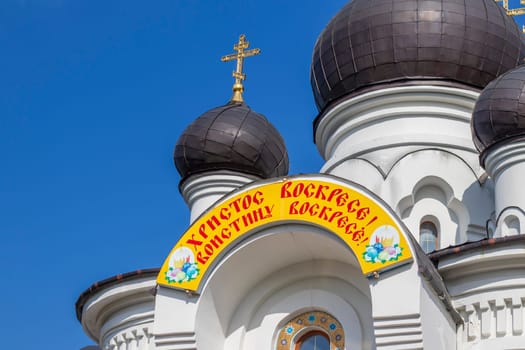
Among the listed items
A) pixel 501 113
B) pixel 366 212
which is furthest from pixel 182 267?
pixel 501 113

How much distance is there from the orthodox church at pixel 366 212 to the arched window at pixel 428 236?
0.06ft

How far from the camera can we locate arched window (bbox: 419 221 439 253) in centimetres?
1323

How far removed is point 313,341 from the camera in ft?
35.9

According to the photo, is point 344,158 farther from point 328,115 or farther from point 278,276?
point 278,276

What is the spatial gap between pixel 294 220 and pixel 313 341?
124cm

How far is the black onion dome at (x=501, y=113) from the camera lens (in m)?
12.2

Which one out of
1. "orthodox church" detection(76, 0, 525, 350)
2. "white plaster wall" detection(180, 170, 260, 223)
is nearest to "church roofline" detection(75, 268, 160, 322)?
"orthodox church" detection(76, 0, 525, 350)

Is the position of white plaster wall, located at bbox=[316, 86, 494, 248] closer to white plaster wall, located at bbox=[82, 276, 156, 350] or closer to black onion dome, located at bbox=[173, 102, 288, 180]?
black onion dome, located at bbox=[173, 102, 288, 180]

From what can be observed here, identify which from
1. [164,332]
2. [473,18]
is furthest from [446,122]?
[164,332]

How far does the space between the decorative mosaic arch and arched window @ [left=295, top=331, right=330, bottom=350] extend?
1.7 inches

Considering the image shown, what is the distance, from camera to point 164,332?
34.2 feet

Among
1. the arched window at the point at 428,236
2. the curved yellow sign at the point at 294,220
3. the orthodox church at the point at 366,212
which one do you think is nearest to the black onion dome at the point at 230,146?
the orthodox church at the point at 366,212

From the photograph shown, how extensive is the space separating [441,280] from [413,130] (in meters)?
3.86

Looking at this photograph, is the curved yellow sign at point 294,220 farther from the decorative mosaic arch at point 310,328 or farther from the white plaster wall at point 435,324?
the decorative mosaic arch at point 310,328
